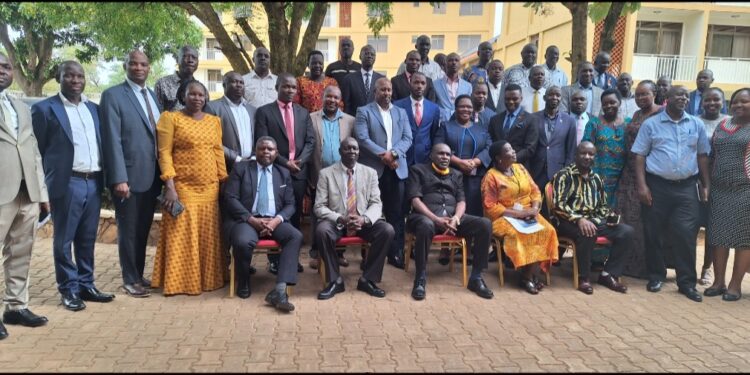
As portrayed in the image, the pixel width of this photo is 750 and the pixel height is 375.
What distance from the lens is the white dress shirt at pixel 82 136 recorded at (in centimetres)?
420

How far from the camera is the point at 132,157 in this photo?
4.51m

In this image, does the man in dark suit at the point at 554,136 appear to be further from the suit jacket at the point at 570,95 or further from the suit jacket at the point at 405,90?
the suit jacket at the point at 405,90

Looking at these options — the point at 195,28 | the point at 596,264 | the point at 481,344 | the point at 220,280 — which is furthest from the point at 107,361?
the point at 195,28

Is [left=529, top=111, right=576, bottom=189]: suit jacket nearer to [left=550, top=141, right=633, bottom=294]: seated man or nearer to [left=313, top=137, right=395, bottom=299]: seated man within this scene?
[left=550, top=141, right=633, bottom=294]: seated man

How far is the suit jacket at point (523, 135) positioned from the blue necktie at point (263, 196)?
2768 millimetres

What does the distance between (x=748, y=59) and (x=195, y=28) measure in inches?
731

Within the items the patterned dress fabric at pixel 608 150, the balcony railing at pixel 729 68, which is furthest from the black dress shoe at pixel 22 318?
the balcony railing at pixel 729 68

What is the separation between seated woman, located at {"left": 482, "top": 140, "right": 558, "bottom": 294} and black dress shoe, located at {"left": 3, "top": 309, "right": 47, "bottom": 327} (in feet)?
13.9

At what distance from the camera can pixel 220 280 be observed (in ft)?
16.3

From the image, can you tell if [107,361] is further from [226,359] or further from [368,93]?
[368,93]

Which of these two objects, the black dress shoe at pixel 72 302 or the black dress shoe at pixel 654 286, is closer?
the black dress shoe at pixel 72 302

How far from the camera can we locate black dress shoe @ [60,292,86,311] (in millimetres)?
4293

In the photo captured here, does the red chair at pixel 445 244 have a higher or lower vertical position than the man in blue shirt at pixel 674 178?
lower

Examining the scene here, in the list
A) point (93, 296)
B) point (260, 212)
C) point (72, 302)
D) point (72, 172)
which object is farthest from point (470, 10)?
point (72, 302)
